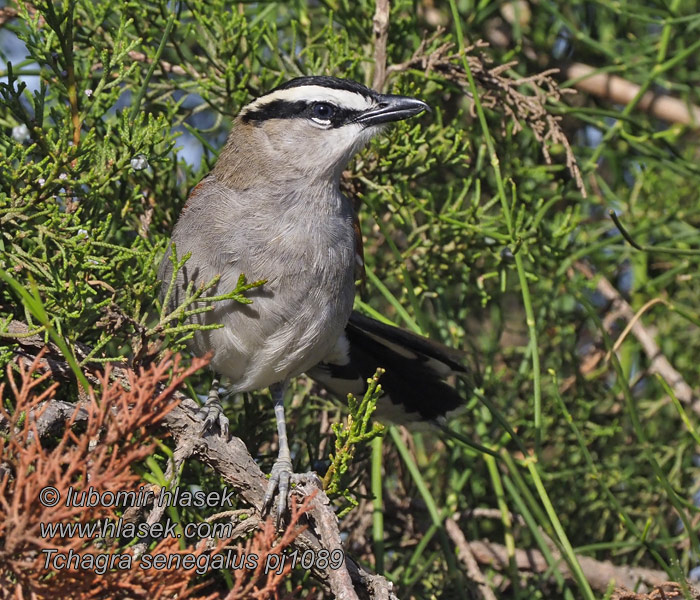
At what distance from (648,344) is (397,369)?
1.40m

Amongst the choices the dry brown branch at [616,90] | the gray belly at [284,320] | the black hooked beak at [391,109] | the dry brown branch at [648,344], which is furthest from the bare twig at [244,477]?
the dry brown branch at [616,90]

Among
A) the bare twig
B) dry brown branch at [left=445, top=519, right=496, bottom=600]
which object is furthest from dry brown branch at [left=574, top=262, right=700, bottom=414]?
the bare twig

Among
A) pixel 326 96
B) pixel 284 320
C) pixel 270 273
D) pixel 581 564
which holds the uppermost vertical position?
pixel 326 96

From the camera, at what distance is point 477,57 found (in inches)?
143

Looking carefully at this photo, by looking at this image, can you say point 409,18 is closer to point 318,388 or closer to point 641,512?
point 318,388

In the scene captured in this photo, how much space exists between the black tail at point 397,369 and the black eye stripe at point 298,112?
3.09 ft

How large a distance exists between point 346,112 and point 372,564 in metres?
1.95

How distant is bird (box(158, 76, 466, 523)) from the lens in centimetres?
316

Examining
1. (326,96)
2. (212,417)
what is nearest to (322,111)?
(326,96)

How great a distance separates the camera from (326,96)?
133 inches

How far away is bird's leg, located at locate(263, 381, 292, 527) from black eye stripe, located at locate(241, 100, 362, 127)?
1164 mm

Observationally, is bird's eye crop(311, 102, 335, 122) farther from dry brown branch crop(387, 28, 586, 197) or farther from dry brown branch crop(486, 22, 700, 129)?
dry brown branch crop(486, 22, 700, 129)

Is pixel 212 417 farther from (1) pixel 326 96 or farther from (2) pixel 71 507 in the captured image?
(1) pixel 326 96

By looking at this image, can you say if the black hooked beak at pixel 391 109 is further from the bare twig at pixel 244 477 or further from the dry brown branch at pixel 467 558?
the dry brown branch at pixel 467 558
